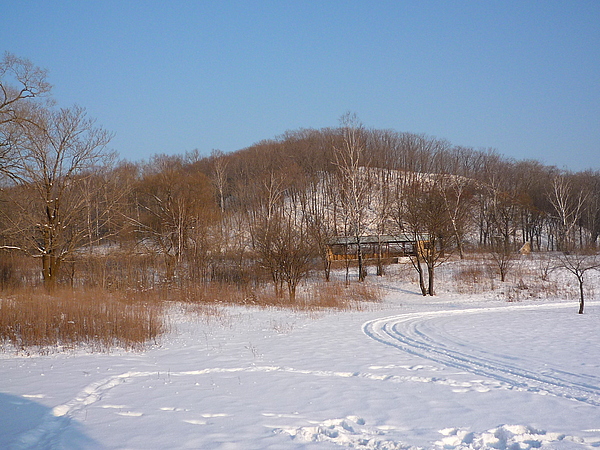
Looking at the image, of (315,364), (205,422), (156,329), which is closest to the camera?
(205,422)

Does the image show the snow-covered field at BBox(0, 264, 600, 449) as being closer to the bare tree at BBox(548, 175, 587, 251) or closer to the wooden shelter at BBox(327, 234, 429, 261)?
the bare tree at BBox(548, 175, 587, 251)

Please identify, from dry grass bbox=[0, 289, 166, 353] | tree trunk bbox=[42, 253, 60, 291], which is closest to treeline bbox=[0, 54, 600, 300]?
tree trunk bbox=[42, 253, 60, 291]

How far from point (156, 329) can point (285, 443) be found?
8.84 meters

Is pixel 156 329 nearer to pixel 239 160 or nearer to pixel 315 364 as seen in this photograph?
pixel 315 364

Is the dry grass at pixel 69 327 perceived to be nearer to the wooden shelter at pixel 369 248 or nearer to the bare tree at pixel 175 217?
the bare tree at pixel 175 217

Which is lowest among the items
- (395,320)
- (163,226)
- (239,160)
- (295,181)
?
(395,320)

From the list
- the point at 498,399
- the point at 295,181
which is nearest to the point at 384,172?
the point at 295,181

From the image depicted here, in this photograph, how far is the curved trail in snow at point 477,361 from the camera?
7.97 metres

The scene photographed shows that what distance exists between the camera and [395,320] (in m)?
18.3

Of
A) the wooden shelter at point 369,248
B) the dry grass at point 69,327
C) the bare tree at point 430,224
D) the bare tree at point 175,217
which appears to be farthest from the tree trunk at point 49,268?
the wooden shelter at point 369,248

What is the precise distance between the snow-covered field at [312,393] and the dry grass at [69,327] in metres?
0.79

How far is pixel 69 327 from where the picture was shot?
40.3ft

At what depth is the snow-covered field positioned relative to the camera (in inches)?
220

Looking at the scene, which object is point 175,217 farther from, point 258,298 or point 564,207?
point 564,207
